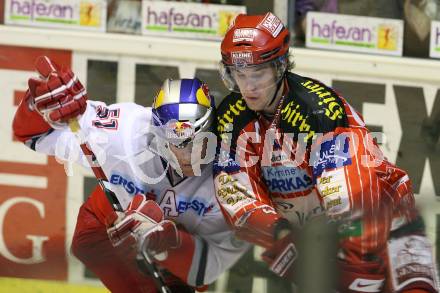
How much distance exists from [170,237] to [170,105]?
451 millimetres

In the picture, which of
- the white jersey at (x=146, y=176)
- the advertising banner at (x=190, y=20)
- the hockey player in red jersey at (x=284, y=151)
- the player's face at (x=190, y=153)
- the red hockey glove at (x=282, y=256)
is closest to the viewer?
the red hockey glove at (x=282, y=256)

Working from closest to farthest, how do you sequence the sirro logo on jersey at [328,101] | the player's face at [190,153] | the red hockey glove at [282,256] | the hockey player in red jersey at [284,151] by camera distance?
the red hockey glove at [282,256] → the hockey player in red jersey at [284,151] → the sirro logo on jersey at [328,101] → the player's face at [190,153]

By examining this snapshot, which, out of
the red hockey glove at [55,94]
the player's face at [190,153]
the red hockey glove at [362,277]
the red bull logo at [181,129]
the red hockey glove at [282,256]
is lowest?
the red hockey glove at [362,277]

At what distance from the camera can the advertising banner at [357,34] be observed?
4766 mm

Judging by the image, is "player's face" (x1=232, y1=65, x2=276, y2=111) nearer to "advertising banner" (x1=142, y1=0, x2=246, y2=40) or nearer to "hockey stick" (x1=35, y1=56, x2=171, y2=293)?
"hockey stick" (x1=35, y1=56, x2=171, y2=293)

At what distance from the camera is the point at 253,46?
3.46m

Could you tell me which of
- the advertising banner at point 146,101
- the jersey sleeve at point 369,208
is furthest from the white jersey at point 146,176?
the advertising banner at point 146,101

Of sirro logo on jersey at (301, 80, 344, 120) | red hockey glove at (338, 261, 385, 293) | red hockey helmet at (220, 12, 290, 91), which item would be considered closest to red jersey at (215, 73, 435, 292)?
sirro logo on jersey at (301, 80, 344, 120)

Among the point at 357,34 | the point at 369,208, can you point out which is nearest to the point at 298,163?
the point at 369,208

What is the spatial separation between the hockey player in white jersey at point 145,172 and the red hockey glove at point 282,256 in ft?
1.12

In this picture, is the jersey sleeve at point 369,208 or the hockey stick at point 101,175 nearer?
the jersey sleeve at point 369,208

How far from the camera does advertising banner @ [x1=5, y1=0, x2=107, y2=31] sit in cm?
484

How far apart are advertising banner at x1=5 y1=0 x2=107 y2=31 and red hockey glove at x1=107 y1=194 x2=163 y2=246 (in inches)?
57.9

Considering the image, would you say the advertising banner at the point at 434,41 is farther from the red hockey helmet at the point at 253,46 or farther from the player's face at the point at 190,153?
the player's face at the point at 190,153
